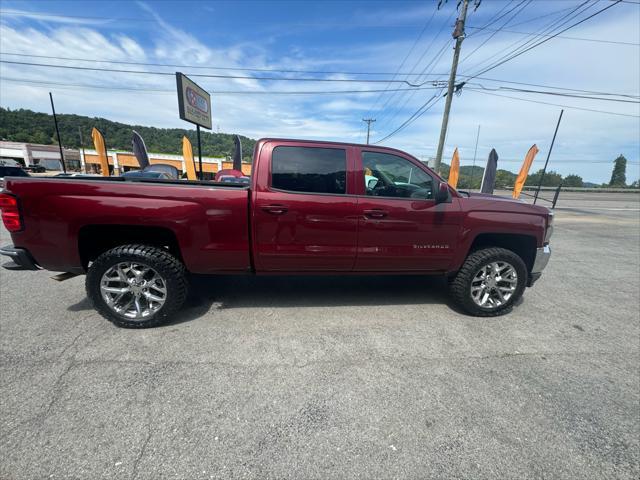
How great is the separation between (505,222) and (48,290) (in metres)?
5.57

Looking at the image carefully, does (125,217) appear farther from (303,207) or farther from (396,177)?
(396,177)

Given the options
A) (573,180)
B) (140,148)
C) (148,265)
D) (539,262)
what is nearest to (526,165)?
(539,262)

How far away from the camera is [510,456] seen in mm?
1687

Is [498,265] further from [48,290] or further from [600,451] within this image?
[48,290]

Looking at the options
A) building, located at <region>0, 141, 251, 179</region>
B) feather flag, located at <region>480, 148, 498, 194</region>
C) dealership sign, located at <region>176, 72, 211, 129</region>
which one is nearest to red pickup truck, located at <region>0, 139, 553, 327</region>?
dealership sign, located at <region>176, 72, 211, 129</region>

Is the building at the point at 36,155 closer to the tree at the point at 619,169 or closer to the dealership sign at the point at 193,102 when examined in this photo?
the dealership sign at the point at 193,102

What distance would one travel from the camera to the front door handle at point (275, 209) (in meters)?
2.84

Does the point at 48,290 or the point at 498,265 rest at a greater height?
the point at 498,265

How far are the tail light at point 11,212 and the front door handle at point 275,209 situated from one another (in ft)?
7.01

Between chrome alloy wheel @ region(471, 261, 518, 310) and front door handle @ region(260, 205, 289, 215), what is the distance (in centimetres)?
229

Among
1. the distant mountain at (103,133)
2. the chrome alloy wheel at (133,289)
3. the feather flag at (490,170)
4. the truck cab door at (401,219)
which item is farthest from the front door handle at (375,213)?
the distant mountain at (103,133)

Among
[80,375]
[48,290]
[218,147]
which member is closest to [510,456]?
[80,375]

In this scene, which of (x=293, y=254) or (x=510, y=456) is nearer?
(x=510, y=456)

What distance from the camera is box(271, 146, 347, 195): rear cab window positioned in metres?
2.93
